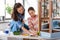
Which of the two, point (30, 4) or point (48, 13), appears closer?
point (48, 13)

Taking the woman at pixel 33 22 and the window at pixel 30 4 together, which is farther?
the window at pixel 30 4

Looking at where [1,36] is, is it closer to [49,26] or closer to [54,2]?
[49,26]

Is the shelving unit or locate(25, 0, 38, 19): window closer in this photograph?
the shelving unit

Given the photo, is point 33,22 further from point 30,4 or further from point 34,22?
point 30,4

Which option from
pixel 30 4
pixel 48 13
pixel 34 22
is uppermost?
pixel 30 4

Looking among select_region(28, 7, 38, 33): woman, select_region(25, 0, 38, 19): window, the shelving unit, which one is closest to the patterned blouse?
select_region(28, 7, 38, 33): woman

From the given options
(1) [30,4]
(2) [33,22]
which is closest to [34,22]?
(2) [33,22]

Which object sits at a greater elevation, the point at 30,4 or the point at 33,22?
the point at 30,4

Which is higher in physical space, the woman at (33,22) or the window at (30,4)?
the window at (30,4)

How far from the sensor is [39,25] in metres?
3.17

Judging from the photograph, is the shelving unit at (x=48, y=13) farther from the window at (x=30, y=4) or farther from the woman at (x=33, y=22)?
the window at (x=30, y=4)

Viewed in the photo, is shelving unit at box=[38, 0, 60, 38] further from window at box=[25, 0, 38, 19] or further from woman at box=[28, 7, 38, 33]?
window at box=[25, 0, 38, 19]

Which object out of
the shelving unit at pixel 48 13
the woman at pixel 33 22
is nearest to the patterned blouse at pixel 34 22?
the woman at pixel 33 22

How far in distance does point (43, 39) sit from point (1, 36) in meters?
0.71
